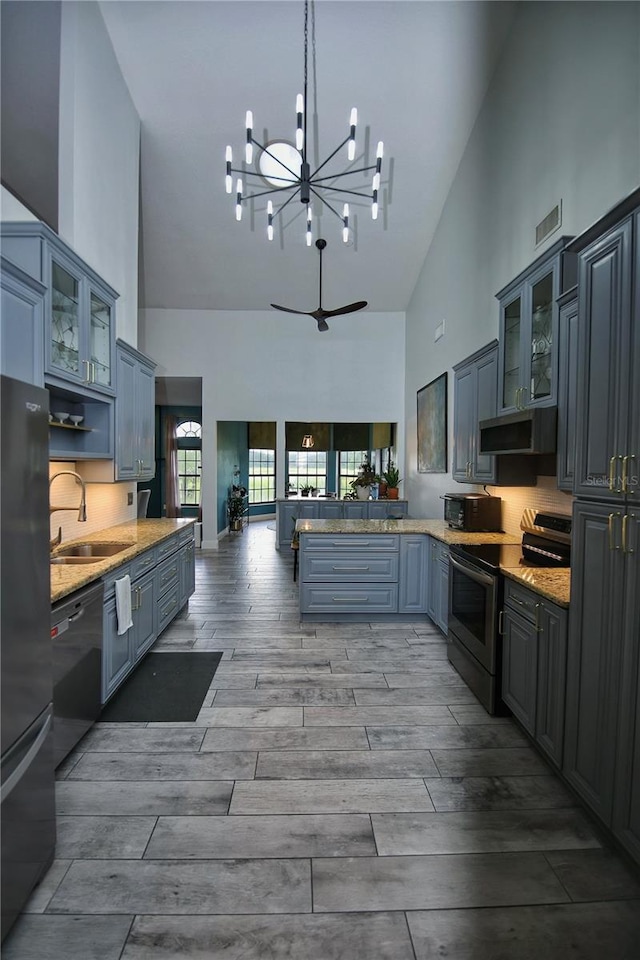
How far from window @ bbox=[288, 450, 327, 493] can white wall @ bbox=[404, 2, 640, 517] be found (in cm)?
603

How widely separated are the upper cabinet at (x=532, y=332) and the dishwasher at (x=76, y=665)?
9.27 ft

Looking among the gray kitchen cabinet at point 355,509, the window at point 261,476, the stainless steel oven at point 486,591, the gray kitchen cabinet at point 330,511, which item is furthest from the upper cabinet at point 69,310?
the window at point 261,476

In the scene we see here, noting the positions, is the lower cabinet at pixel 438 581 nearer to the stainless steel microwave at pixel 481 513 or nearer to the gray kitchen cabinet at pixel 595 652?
Result: the stainless steel microwave at pixel 481 513

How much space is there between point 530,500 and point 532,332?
4.25 feet

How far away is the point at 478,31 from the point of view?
13.3ft

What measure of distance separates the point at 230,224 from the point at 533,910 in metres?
7.14

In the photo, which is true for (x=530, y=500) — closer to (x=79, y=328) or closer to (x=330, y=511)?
(x=79, y=328)

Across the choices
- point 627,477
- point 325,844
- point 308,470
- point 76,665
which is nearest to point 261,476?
point 308,470

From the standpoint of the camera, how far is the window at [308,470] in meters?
12.0

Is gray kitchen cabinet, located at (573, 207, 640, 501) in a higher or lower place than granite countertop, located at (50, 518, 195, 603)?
higher

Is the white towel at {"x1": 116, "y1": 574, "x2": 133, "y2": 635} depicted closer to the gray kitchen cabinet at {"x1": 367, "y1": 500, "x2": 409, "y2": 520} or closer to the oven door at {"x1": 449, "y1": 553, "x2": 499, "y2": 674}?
the oven door at {"x1": 449, "y1": 553, "x2": 499, "y2": 674}

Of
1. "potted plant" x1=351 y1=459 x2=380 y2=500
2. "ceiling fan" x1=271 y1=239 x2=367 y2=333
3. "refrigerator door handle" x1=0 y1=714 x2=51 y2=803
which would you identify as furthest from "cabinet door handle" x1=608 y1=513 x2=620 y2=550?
"potted plant" x1=351 y1=459 x2=380 y2=500

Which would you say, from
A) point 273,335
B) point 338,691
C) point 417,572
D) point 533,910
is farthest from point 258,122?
point 533,910

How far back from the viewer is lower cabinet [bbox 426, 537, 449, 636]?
12.6ft
